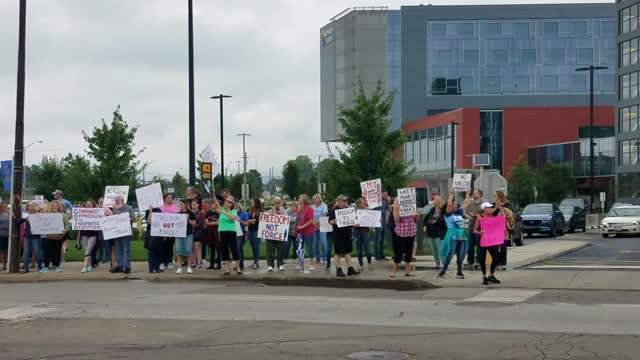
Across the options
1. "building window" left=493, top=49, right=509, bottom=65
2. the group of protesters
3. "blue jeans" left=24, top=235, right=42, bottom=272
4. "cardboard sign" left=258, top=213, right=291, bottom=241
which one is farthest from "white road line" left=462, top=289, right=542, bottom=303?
"building window" left=493, top=49, right=509, bottom=65

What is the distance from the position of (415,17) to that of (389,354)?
9149 cm

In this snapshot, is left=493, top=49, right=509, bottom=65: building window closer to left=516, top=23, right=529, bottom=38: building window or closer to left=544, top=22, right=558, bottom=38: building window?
left=516, top=23, right=529, bottom=38: building window

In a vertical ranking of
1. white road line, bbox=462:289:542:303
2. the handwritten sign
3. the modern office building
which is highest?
the modern office building

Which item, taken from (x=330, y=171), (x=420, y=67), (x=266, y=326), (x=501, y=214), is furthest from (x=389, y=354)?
(x=420, y=67)

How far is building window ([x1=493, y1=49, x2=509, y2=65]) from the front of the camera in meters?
96.2

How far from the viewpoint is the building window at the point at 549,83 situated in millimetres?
96875

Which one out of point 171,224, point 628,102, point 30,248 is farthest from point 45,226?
point 628,102

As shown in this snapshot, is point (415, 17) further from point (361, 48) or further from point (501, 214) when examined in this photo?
point (501, 214)

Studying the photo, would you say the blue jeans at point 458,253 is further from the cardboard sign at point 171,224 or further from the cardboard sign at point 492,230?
the cardboard sign at point 171,224

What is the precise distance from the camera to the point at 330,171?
3134cm

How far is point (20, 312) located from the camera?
12688 mm

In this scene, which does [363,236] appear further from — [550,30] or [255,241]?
[550,30]

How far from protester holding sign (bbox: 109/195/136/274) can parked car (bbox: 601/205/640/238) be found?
81.0 ft

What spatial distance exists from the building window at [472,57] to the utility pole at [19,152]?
81.4 metres
